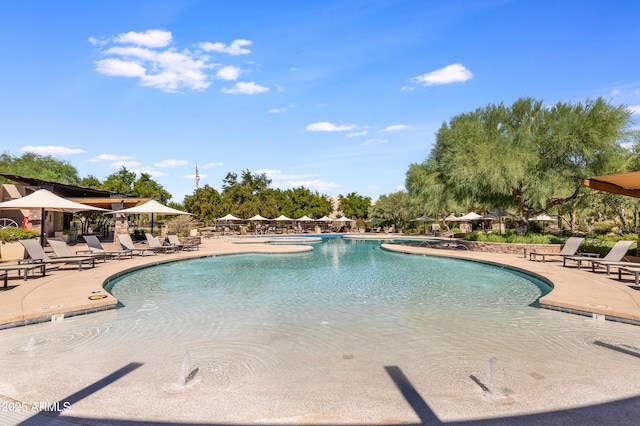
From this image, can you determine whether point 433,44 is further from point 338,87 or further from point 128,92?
point 128,92

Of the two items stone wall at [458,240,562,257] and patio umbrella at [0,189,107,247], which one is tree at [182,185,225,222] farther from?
stone wall at [458,240,562,257]

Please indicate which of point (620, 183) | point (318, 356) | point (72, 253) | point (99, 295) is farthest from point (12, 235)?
point (620, 183)

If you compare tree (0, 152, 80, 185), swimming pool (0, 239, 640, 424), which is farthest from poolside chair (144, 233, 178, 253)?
tree (0, 152, 80, 185)

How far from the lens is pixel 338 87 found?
23.4 meters

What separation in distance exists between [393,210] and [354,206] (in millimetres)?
11540

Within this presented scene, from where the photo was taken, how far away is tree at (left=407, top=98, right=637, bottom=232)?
17.7 m

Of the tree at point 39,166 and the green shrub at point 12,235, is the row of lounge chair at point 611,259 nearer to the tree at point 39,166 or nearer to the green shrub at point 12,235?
the green shrub at point 12,235

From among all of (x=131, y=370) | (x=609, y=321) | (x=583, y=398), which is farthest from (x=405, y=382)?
(x=609, y=321)

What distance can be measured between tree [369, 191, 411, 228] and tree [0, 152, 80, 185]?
44502 millimetres

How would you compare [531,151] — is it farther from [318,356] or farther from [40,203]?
[40,203]

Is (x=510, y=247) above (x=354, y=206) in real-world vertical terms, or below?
below

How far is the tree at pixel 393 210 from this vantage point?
41.8 metres

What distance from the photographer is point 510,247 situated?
690 inches

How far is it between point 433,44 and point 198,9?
11099 millimetres
